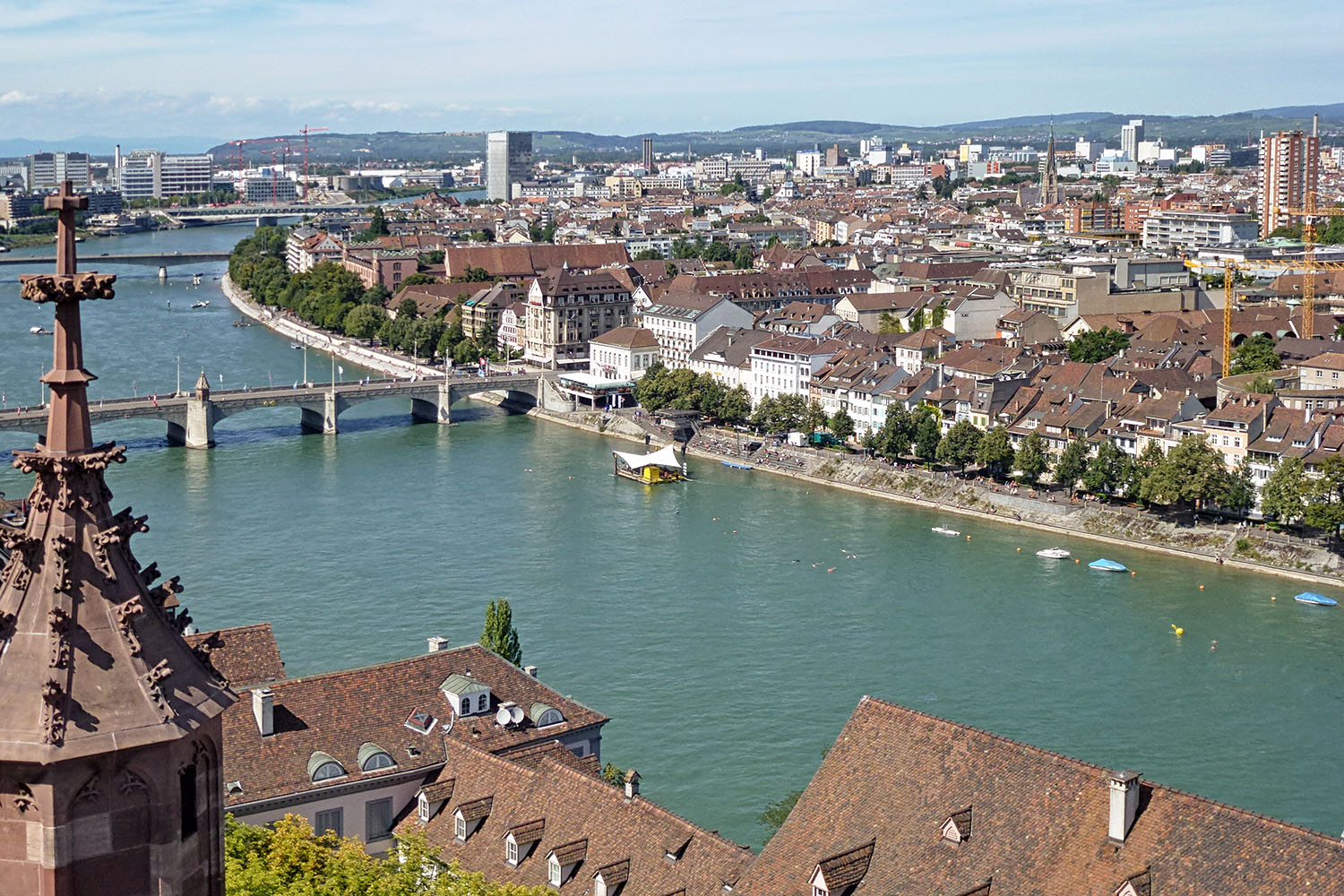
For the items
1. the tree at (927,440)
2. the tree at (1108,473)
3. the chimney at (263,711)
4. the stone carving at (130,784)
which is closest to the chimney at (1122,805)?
the chimney at (263,711)

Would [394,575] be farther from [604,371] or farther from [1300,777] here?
[604,371]

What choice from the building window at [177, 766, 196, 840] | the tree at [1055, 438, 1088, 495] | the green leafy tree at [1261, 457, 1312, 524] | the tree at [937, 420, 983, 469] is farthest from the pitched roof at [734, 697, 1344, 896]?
the tree at [937, 420, 983, 469]

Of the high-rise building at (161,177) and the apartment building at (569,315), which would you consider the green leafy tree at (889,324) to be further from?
the high-rise building at (161,177)

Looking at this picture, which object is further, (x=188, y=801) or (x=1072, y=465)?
(x=1072, y=465)

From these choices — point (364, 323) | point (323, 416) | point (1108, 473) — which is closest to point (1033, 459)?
point (1108, 473)

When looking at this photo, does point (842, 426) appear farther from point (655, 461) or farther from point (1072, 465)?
point (1072, 465)

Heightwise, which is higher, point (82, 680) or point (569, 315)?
point (82, 680)
